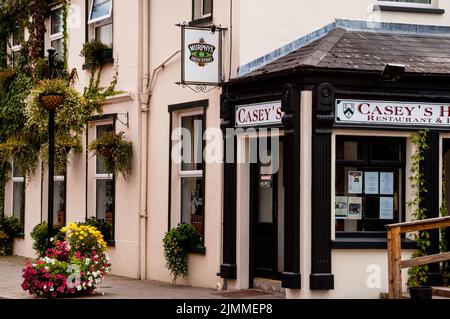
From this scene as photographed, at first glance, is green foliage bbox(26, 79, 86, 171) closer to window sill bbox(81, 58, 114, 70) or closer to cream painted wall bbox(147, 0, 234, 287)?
window sill bbox(81, 58, 114, 70)

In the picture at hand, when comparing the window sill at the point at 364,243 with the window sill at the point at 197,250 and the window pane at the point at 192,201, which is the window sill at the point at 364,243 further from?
Result: the window pane at the point at 192,201

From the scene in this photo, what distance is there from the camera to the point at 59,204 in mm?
24422

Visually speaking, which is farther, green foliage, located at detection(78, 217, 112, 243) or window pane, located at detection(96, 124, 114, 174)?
window pane, located at detection(96, 124, 114, 174)

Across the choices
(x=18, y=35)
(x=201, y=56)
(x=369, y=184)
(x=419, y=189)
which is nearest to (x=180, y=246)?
(x=201, y=56)

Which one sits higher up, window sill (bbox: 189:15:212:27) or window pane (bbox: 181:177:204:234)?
window sill (bbox: 189:15:212:27)

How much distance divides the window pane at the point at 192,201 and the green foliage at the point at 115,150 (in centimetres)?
162

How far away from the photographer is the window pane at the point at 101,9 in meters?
22.1

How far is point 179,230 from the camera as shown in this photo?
1897 cm

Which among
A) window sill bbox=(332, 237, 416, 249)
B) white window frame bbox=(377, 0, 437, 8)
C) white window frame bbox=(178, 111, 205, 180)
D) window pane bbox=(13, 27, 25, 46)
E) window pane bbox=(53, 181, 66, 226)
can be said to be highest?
window pane bbox=(13, 27, 25, 46)

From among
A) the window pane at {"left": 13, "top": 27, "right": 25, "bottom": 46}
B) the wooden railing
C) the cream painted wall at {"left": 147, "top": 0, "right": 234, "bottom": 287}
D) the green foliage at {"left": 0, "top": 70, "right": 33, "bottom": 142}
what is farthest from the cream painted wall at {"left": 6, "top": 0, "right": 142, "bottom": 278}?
the wooden railing

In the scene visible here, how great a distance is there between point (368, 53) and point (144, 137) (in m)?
5.64

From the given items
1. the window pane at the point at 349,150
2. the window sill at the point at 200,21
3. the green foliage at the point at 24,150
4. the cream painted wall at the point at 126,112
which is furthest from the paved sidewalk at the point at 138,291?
the window sill at the point at 200,21

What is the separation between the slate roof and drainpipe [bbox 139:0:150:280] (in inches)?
154

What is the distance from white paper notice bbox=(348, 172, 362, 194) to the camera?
Answer: 648 inches
